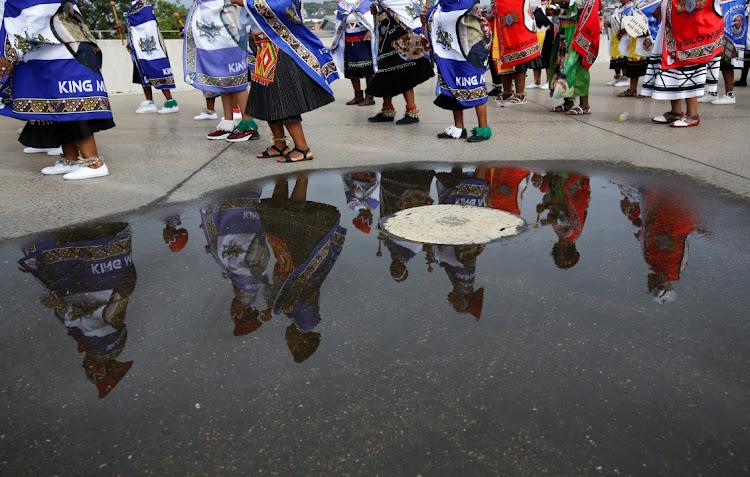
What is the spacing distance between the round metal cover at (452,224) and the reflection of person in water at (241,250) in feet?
2.69

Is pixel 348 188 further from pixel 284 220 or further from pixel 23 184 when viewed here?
pixel 23 184

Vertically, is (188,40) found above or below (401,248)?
above

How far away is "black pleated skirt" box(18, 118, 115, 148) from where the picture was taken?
4961 millimetres

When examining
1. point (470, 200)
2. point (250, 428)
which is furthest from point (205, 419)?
point (470, 200)

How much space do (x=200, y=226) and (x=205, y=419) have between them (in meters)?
2.08

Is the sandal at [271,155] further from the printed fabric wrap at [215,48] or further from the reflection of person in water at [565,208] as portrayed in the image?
the reflection of person in water at [565,208]

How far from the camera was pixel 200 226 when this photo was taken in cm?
384

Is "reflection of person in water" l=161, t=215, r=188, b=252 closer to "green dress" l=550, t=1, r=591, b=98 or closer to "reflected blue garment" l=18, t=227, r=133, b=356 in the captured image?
"reflected blue garment" l=18, t=227, r=133, b=356

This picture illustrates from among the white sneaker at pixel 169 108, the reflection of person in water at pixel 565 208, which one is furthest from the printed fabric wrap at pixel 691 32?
the white sneaker at pixel 169 108

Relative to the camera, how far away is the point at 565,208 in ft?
13.2

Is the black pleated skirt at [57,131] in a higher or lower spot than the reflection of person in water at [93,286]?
higher

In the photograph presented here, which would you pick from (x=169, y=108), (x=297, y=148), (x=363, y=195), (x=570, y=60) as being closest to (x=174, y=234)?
(x=363, y=195)

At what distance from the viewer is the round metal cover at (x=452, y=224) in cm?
346

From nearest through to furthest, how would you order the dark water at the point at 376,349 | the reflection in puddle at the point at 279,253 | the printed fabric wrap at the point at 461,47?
the dark water at the point at 376,349
the reflection in puddle at the point at 279,253
the printed fabric wrap at the point at 461,47
